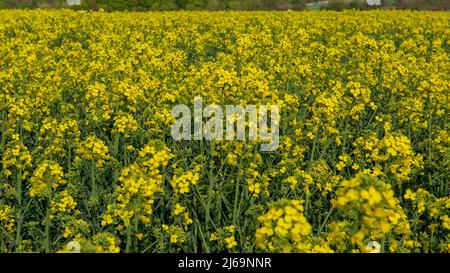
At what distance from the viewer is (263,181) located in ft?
14.4

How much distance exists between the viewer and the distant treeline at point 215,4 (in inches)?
1199

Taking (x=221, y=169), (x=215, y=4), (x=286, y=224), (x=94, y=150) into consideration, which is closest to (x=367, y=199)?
(x=286, y=224)

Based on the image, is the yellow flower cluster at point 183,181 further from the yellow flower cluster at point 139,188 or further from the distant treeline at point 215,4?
the distant treeline at point 215,4

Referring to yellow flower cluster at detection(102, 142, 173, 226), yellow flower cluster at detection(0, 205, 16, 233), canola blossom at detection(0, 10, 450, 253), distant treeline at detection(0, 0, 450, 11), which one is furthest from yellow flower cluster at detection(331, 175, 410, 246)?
distant treeline at detection(0, 0, 450, 11)

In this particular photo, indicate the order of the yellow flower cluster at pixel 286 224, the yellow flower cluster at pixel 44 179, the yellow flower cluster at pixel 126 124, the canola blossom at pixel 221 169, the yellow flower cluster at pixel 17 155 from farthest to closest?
the yellow flower cluster at pixel 126 124 → the yellow flower cluster at pixel 17 155 → the yellow flower cluster at pixel 44 179 → the canola blossom at pixel 221 169 → the yellow flower cluster at pixel 286 224

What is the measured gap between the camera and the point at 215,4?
32406 millimetres

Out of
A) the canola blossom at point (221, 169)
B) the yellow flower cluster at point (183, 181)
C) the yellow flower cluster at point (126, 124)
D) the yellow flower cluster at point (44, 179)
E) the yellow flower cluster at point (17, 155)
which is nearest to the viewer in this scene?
the canola blossom at point (221, 169)

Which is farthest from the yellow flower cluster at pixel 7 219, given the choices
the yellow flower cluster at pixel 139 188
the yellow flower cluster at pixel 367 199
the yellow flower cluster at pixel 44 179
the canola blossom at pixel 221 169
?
the yellow flower cluster at pixel 367 199

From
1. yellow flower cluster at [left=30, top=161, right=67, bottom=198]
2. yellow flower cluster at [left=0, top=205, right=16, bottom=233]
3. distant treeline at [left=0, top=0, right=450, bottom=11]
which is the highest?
distant treeline at [left=0, top=0, right=450, bottom=11]

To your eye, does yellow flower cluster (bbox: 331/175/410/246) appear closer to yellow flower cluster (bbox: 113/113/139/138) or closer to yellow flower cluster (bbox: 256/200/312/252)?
yellow flower cluster (bbox: 256/200/312/252)

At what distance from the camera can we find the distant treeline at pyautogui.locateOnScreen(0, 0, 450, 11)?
99.9ft

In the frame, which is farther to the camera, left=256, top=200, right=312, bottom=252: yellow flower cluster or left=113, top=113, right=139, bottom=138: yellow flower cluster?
left=113, top=113, right=139, bottom=138: yellow flower cluster

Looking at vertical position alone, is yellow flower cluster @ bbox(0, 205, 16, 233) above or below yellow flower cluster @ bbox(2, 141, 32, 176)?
below
